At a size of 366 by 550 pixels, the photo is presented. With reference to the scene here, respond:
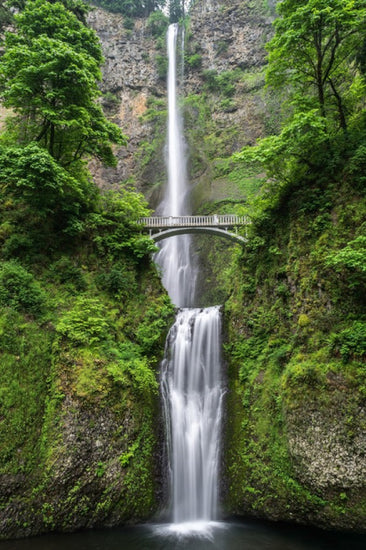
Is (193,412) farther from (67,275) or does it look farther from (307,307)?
(67,275)

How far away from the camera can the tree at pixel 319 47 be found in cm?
880

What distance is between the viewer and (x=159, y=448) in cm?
934

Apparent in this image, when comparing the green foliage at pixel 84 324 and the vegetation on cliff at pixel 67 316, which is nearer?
the vegetation on cliff at pixel 67 316

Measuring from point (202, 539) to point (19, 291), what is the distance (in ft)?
26.8

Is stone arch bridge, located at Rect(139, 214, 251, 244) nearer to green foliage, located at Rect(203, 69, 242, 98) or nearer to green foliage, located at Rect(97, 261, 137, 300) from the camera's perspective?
green foliage, located at Rect(97, 261, 137, 300)

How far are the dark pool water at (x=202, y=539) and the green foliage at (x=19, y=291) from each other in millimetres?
5533

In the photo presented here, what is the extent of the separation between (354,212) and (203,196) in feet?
59.5

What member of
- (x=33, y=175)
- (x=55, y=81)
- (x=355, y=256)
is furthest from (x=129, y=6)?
(x=355, y=256)

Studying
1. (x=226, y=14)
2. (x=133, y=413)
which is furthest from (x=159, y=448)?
(x=226, y=14)

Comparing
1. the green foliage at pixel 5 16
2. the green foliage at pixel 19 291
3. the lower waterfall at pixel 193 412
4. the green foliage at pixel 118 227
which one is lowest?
the lower waterfall at pixel 193 412

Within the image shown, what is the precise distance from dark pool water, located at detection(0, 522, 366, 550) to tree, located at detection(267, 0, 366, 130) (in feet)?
37.3

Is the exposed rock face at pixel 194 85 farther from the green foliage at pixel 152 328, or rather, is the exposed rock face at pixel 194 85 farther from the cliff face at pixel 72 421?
the cliff face at pixel 72 421

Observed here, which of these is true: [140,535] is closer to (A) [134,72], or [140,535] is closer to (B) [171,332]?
(B) [171,332]

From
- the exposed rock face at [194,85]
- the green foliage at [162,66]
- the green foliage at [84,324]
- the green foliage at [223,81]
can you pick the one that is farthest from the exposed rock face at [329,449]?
the green foliage at [162,66]
